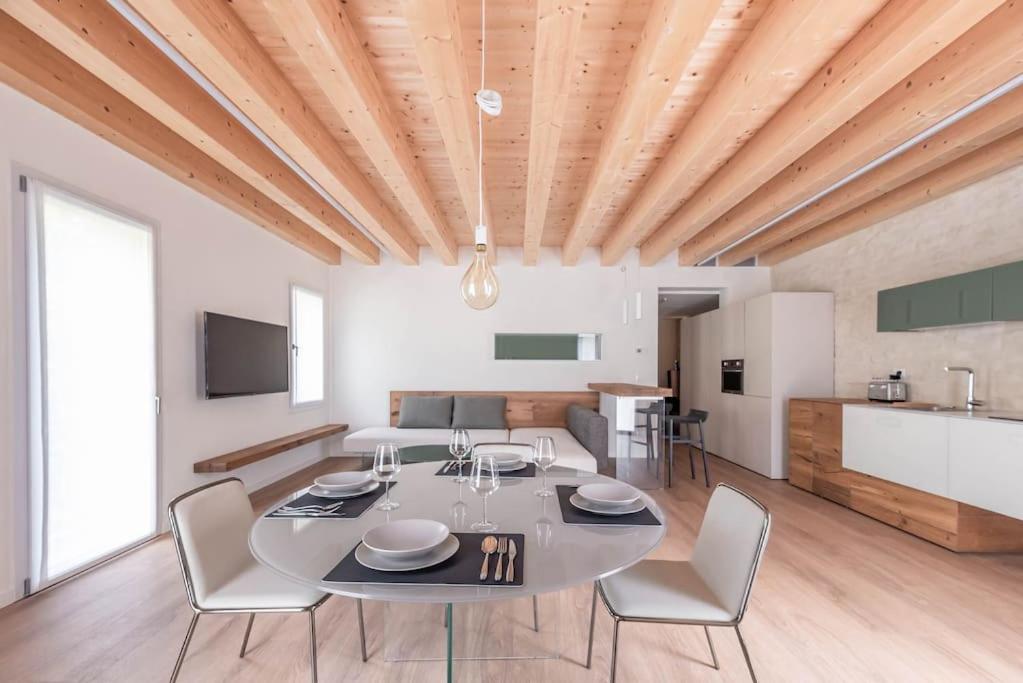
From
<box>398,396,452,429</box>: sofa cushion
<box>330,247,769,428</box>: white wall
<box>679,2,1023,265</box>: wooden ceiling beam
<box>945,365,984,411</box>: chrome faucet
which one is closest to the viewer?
<box>679,2,1023,265</box>: wooden ceiling beam

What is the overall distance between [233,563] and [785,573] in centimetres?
273

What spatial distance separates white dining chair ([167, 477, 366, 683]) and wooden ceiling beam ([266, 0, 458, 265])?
1.66 meters

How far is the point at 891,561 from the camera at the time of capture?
2.67 meters

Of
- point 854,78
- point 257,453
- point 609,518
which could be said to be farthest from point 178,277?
point 854,78

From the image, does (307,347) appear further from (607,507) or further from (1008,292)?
(1008,292)

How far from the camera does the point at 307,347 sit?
5.02m

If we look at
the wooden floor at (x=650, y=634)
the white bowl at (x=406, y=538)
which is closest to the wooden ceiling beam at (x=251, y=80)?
the white bowl at (x=406, y=538)

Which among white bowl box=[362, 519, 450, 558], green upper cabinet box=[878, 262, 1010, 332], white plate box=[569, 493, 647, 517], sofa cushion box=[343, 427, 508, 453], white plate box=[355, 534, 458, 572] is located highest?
green upper cabinet box=[878, 262, 1010, 332]

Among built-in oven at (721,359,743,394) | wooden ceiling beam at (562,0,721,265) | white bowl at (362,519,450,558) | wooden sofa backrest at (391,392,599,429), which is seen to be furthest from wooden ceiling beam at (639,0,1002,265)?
wooden sofa backrest at (391,392,599,429)

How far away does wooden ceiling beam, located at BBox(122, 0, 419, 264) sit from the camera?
5.24 feet

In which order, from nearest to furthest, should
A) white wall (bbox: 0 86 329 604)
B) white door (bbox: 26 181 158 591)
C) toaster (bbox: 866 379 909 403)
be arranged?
1. white wall (bbox: 0 86 329 604)
2. white door (bbox: 26 181 158 591)
3. toaster (bbox: 866 379 909 403)

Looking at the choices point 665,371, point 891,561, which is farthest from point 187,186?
point 665,371

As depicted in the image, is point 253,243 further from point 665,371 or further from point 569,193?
point 665,371

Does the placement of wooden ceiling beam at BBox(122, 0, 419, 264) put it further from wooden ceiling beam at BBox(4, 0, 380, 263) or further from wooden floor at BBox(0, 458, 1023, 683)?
wooden floor at BBox(0, 458, 1023, 683)
